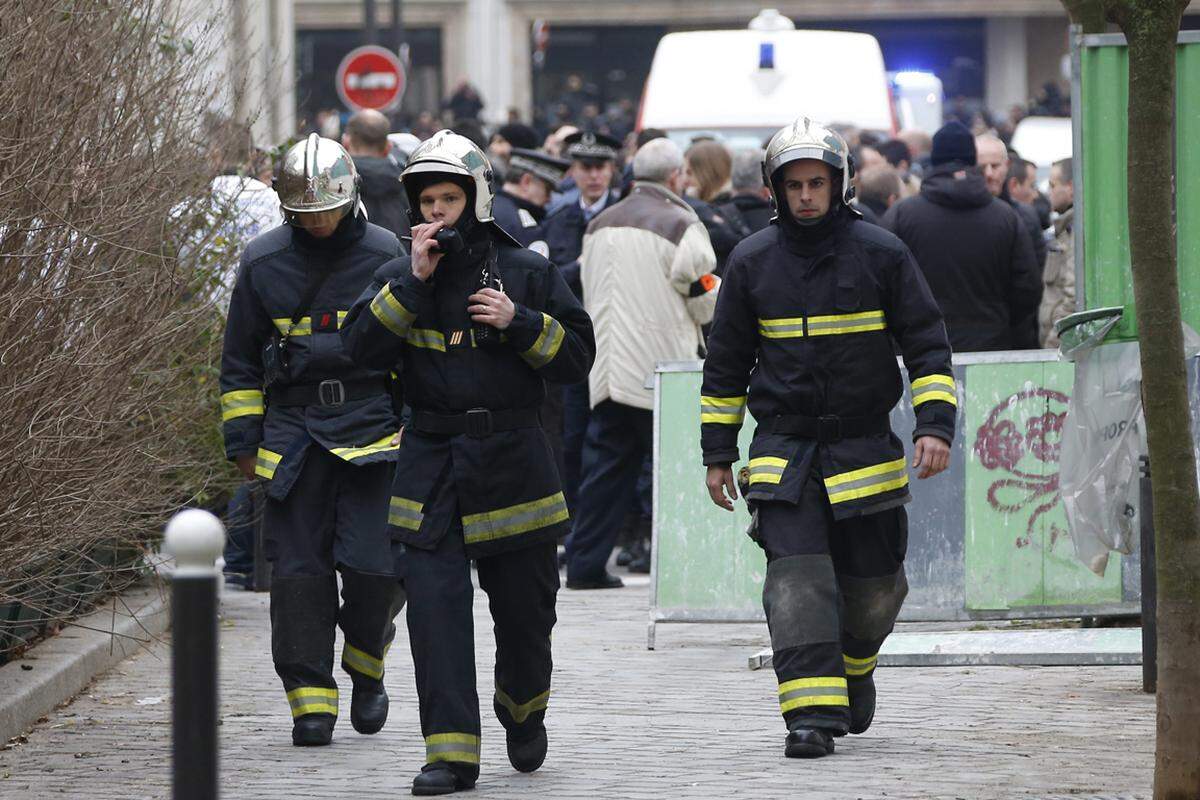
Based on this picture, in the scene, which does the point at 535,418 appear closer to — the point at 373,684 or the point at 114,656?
the point at 373,684

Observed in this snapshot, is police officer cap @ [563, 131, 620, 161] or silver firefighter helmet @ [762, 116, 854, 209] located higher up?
police officer cap @ [563, 131, 620, 161]

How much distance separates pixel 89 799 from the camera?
21.4 feet

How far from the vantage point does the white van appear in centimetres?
1700

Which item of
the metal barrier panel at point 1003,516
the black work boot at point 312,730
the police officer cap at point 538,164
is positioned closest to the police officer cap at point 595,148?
the police officer cap at point 538,164

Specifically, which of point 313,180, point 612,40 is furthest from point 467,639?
point 612,40

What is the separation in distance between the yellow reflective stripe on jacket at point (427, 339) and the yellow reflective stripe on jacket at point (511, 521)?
48 centimetres

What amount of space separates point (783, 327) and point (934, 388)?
1.57ft

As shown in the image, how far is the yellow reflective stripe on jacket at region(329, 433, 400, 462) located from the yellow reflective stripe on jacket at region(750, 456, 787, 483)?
3.66 feet

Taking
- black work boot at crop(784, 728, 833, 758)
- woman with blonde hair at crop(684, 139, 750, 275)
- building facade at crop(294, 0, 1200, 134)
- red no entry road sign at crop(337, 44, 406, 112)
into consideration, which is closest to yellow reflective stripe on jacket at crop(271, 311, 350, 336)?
black work boot at crop(784, 728, 833, 758)

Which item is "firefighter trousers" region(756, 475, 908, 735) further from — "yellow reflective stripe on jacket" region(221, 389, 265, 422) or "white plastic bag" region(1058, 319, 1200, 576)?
"yellow reflective stripe on jacket" region(221, 389, 265, 422)

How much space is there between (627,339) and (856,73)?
693 cm

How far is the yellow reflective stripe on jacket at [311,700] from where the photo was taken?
730cm

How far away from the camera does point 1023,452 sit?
909 cm

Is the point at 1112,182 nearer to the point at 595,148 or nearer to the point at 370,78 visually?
the point at 595,148
